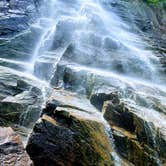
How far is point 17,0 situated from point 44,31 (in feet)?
15.0

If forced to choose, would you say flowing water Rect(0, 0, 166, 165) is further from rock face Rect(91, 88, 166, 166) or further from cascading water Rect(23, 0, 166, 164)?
rock face Rect(91, 88, 166, 166)

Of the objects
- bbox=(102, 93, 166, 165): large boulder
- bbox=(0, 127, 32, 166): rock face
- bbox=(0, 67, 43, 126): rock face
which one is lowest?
bbox=(0, 67, 43, 126): rock face

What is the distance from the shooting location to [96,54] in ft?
47.5

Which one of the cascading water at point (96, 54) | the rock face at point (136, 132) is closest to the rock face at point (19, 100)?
the cascading water at point (96, 54)

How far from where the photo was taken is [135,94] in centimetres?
1090

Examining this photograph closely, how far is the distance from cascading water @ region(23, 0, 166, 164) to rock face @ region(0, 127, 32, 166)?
5023 millimetres

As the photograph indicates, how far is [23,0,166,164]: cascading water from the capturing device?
1333 cm

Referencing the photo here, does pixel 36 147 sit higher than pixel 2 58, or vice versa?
pixel 36 147

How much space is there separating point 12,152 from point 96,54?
873cm

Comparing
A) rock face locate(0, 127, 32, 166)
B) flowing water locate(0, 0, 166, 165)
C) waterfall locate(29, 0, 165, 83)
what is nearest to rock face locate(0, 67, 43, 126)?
flowing water locate(0, 0, 166, 165)

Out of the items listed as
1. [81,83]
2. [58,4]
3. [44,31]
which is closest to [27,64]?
[44,31]

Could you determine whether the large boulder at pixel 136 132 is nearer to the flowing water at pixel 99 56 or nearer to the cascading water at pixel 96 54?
the flowing water at pixel 99 56

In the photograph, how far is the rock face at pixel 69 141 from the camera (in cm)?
715

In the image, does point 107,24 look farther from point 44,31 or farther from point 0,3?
point 0,3
